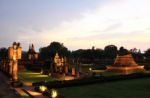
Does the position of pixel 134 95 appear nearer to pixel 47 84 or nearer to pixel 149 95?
pixel 149 95

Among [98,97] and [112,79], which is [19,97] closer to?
[98,97]

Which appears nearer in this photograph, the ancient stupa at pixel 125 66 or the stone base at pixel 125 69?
the stone base at pixel 125 69

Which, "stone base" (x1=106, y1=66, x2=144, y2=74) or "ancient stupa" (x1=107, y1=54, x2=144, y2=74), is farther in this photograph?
"ancient stupa" (x1=107, y1=54, x2=144, y2=74)

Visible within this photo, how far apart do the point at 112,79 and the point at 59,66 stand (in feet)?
43.8

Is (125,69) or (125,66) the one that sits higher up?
(125,66)

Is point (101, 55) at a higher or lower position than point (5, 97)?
higher

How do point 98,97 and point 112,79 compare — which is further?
point 112,79

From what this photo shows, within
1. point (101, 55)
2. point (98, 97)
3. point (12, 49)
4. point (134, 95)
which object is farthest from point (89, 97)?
point (101, 55)

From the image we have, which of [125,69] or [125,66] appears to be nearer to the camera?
[125,69]

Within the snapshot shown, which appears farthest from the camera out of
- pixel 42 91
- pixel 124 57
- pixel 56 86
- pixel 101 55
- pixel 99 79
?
pixel 101 55

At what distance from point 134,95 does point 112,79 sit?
8940 millimetres

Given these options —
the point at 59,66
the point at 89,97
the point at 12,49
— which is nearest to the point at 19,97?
the point at 89,97

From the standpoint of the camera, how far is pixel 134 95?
17.8 m

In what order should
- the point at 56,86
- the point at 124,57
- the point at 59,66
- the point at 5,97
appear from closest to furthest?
1. the point at 5,97
2. the point at 56,86
3. the point at 59,66
4. the point at 124,57
